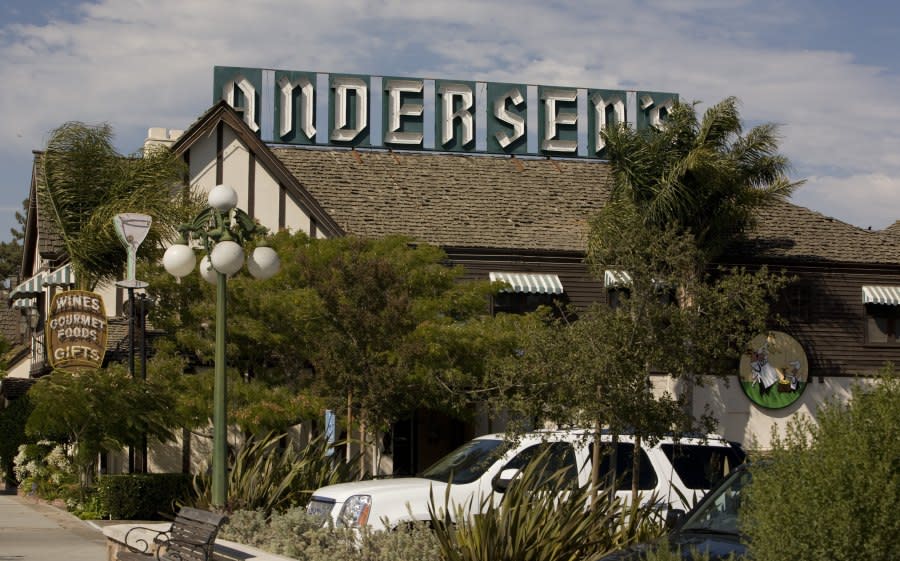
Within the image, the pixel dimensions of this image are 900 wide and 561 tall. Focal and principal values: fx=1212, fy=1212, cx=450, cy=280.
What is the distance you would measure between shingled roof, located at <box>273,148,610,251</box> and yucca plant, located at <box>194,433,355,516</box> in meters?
13.4

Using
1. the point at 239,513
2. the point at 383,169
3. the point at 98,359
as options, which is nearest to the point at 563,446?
the point at 239,513

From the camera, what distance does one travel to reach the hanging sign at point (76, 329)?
2380 cm

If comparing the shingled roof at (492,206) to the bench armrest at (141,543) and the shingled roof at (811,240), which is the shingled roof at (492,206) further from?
the bench armrest at (141,543)

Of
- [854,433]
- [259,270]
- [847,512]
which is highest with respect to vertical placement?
[259,270]

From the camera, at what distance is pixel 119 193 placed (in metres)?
25.3

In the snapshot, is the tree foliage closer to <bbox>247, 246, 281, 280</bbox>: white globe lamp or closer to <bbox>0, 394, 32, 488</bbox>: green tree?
<bbox>247, 246, 281, 280</bbox>: white globe lamp

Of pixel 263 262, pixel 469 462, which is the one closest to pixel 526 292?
pixel 469 462

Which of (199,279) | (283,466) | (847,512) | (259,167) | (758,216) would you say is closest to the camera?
(847,512)

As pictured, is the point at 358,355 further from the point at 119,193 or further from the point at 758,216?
the point at 758,216

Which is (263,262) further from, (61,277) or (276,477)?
(61,277)

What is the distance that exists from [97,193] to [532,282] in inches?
412

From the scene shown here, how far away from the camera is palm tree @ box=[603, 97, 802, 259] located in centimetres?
2811

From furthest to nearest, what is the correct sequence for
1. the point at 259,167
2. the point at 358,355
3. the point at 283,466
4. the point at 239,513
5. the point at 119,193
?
the point at 259,167 → the point at 119,193 → the point at 358,355 → the point at 283,466 → the point at 239,513

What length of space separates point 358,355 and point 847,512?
1406cm
